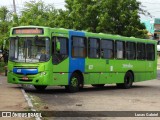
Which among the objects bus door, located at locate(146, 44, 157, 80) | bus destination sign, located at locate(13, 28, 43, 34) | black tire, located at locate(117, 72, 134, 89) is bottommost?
black tire, located at locate(117, 72, 134, 89)

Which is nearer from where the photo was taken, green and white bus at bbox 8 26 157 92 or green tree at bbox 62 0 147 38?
green and white bus at bbox 8 26 157 92

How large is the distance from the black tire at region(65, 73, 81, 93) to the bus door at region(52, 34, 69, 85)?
459 mm

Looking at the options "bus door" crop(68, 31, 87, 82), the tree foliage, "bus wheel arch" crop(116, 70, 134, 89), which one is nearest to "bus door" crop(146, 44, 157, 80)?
"bus wheel arch" crop(116, 70, 134, 89)

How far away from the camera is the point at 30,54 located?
18531 mm

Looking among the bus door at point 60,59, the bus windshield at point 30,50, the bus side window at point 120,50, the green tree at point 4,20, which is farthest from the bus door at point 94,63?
the green tree at point 4,20

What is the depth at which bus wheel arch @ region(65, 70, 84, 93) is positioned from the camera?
64.4ft

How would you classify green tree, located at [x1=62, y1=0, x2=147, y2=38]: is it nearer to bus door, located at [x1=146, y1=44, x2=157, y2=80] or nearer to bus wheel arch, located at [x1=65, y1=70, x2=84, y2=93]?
bus door, located at [x1=146, y1=44, x2=157, y2=80]

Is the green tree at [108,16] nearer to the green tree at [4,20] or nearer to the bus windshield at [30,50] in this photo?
the green tree at [4,20]

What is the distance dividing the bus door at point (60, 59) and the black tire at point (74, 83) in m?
0.46

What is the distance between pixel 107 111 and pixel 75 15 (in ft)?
112

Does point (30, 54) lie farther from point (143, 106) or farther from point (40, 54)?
point (143, 106)

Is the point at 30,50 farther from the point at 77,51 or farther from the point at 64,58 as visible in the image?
the point at 77,51

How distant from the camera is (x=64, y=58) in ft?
62.5

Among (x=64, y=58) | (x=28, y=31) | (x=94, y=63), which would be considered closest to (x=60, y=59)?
(x=64, y=58)
